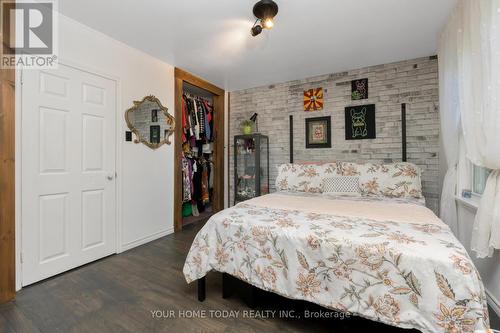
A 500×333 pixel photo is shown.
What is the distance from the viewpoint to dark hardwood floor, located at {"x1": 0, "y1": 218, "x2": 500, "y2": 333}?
1451 mm

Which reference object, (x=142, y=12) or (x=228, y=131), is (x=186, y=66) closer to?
(x=142, y=12)

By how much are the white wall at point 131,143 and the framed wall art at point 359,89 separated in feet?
8.38

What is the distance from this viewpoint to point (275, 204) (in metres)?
2.16

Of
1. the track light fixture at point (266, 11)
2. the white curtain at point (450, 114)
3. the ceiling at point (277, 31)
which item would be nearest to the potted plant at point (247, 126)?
the ceiling at point (277, 31)

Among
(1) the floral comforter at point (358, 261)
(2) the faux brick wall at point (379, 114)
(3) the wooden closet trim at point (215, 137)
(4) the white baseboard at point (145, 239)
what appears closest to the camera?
(1) the floral comforter at point (358, 261)

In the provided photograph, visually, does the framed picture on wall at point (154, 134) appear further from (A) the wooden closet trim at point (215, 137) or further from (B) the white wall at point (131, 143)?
(A) the wooden closet trim at point (215, 137)

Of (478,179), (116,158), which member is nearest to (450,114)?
(478,179)

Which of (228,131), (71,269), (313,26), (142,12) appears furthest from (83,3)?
(228,131)

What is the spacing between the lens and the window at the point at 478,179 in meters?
1.90

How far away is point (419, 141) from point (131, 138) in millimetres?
3552

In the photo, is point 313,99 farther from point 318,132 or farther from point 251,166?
point 251,166

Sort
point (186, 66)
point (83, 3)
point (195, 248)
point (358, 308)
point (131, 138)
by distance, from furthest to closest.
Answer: point (186, 66) < point (131, 138) < point (83, 3) < point (195, 248) < point (358, 308)

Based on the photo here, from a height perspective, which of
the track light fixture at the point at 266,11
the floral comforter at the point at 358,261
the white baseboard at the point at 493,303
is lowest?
the white baseboard at the point at 493,303

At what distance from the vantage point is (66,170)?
7.02 ft
